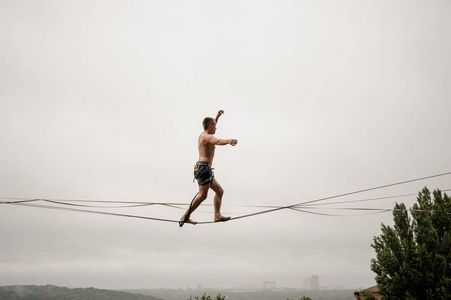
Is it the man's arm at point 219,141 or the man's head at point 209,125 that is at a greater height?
the man's head at point 209,125

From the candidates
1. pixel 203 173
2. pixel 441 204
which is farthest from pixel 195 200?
pixel 441 204

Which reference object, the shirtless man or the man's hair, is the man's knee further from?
the man's hair

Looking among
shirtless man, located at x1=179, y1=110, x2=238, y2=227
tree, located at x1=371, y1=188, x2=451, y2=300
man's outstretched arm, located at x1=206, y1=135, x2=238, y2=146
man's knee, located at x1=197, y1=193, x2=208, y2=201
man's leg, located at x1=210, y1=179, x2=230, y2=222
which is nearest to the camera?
man's outstretched arm, located at x1=206, y1=135, x2=238, y2=146

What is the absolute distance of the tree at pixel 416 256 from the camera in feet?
57.2

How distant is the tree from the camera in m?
17.4

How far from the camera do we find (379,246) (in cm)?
2052

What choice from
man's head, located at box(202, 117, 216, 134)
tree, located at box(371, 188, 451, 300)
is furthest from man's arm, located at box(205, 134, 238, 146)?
tree, located at box(371, 188, 451, 300)

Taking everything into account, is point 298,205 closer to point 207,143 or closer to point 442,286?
point 207,143

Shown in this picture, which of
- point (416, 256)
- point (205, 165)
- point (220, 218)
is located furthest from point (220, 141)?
point (416, 256)

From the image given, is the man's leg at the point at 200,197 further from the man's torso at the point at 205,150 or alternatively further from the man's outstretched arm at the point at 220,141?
the man's outstretched arm at the point at 220,141

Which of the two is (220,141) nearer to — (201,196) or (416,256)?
(201,196)

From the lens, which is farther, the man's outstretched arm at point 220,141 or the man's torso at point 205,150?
the man's torso at point 205,150

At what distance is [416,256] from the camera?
18391 mm

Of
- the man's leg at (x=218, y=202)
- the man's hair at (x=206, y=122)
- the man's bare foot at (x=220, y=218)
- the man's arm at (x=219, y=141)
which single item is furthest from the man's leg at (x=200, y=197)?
the man's hair at (x=206, y=122)
